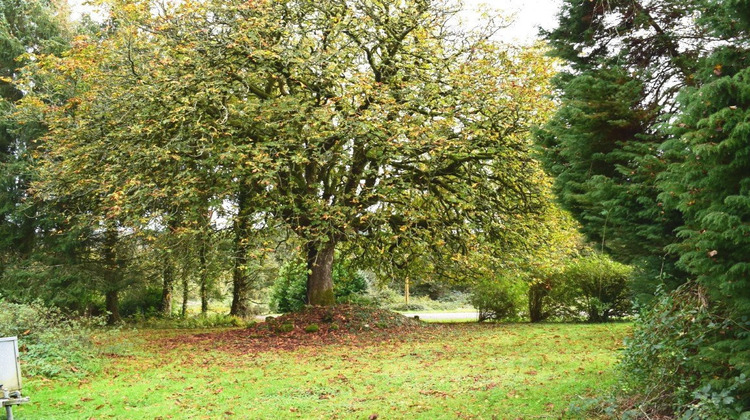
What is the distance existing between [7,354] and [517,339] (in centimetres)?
988

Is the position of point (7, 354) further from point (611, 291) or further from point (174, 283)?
point (611, 291)

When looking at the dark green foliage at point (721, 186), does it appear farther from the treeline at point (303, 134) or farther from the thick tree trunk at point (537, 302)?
the thick tree trunk at point (537, 302)

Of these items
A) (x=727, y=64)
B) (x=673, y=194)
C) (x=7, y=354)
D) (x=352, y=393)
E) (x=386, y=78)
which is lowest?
(x=352, y=393)

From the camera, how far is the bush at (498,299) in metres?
17.8

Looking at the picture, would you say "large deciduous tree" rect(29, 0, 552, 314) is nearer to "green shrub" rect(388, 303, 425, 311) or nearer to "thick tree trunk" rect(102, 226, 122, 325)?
"thick tree trunk" rect(102, 226, 122, 325)

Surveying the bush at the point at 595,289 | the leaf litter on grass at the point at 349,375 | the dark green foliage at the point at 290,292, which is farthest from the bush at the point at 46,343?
the bush at the point at 595,289

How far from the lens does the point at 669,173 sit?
13.7 ft

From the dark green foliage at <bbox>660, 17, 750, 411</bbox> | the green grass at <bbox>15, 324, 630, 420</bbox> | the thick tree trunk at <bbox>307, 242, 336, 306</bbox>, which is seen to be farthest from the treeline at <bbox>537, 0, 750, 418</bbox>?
the thick tree trunk at <bbox>307, 242, 336, 306</bbox>

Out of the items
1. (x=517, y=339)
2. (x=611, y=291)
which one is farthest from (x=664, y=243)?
(x=611, y=291)

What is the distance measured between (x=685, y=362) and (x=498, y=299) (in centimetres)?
1392

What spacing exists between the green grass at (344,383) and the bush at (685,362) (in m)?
0.97

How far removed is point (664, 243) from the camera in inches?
202

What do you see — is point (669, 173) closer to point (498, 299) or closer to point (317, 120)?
point (317, 120)

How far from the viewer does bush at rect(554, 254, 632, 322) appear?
634 inches
